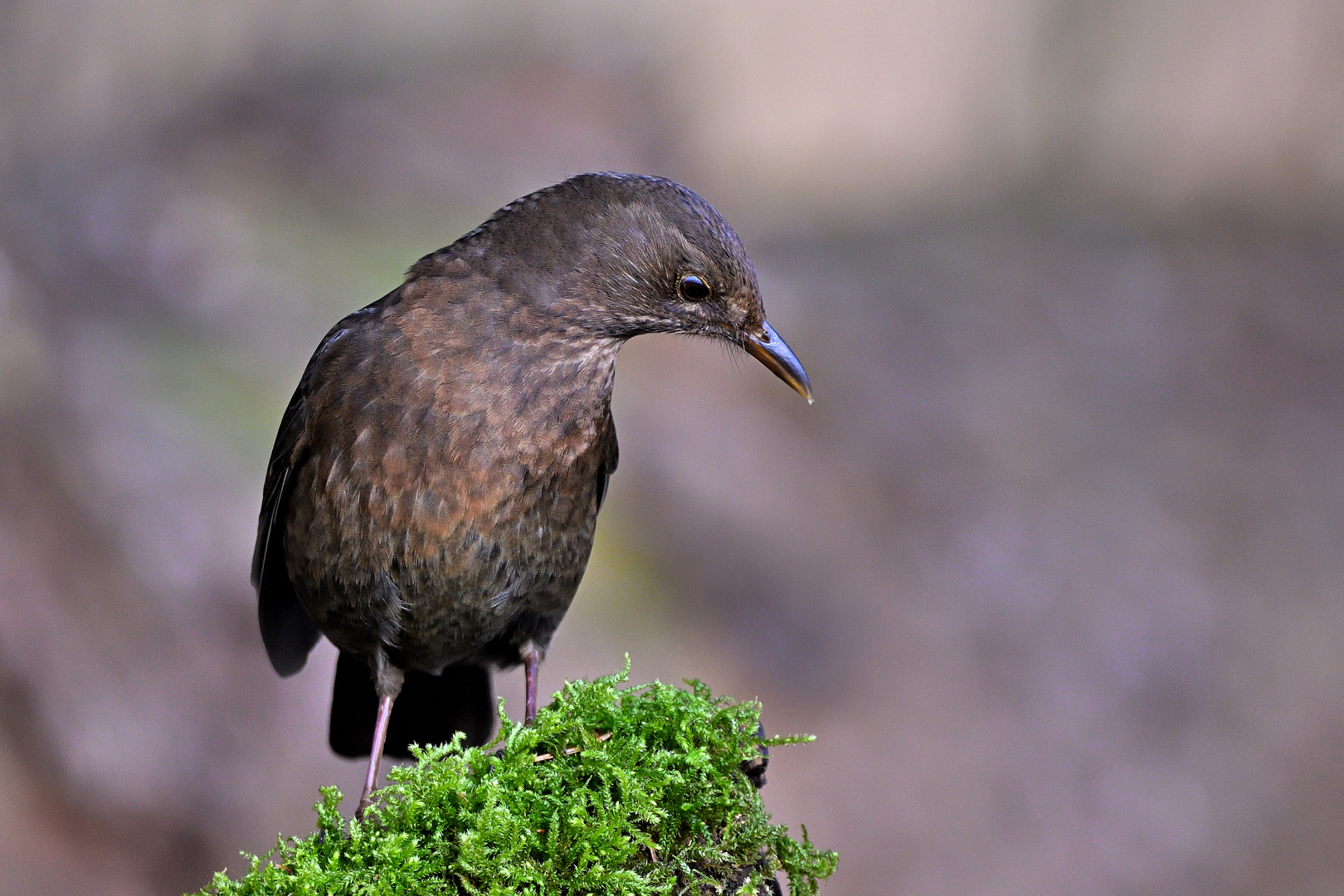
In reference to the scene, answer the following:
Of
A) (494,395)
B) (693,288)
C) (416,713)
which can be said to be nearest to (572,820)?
(494,395)

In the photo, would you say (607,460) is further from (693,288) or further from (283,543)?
(283,543)

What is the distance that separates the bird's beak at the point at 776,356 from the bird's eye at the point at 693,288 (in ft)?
0.55

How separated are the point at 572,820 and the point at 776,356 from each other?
4.32ft

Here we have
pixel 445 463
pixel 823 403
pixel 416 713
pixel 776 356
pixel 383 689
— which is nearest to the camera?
pixel 445 463

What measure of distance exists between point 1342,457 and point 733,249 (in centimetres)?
688

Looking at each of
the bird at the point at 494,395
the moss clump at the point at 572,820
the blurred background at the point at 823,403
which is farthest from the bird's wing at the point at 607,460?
the blurred background at the point at 823,403

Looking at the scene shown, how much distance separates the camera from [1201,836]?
249 inches

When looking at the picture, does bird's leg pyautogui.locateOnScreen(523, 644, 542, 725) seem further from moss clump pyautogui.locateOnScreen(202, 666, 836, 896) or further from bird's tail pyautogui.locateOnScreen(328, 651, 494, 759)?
moss clump pyautogui.locateOnScreen(202, 666, 836, 896)

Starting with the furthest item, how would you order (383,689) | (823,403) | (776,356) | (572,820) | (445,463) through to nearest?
(823,403), (383,689), (776,356), (445,463), (572,820)

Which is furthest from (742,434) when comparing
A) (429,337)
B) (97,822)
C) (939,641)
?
(429,337)

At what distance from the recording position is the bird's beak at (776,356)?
2961 mm

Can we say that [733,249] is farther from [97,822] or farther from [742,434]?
[742,434]

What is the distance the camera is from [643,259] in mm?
2812

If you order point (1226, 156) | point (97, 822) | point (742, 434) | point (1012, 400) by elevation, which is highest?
point (1226, 156)
